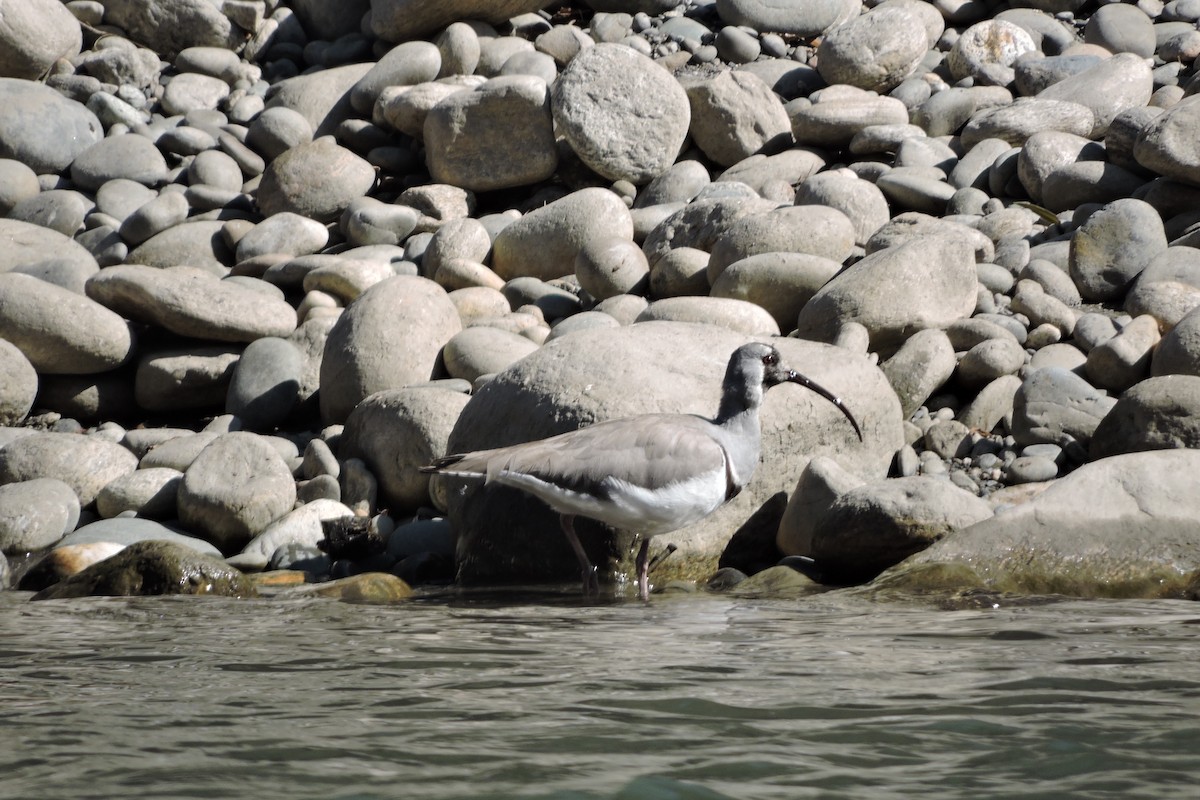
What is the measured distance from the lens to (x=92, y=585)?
7.80 meters

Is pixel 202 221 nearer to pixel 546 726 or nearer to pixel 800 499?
pixel 800 499

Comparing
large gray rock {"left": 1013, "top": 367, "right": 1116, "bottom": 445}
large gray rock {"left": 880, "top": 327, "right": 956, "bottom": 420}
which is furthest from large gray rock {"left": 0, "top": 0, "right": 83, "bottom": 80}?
large gray rock {"left": 1013, "top": 367, "right": 1116, "bottom": 445}

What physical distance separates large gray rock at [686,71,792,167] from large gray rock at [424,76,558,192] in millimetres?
1735

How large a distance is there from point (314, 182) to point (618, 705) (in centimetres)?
1255

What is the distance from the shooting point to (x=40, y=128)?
55.6ft

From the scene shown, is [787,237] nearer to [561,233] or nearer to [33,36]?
[561,233]

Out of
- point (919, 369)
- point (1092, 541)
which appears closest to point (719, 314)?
point (919, 369)

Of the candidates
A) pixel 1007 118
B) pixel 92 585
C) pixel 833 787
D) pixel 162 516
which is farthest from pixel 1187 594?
pixel 1007 118

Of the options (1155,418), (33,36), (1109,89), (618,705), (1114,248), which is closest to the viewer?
(618,705)

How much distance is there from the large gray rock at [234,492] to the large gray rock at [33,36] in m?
10.6

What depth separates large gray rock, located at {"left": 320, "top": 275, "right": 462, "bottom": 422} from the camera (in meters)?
10.9

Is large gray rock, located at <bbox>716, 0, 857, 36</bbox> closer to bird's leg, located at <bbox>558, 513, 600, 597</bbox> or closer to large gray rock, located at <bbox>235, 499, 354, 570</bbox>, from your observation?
large gray rock, located at <bbox>235, 499, 354, 570</bbox>

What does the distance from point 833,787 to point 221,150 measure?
15327 millimetres

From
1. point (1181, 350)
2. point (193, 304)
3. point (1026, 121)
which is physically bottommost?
point (1181, 350)
